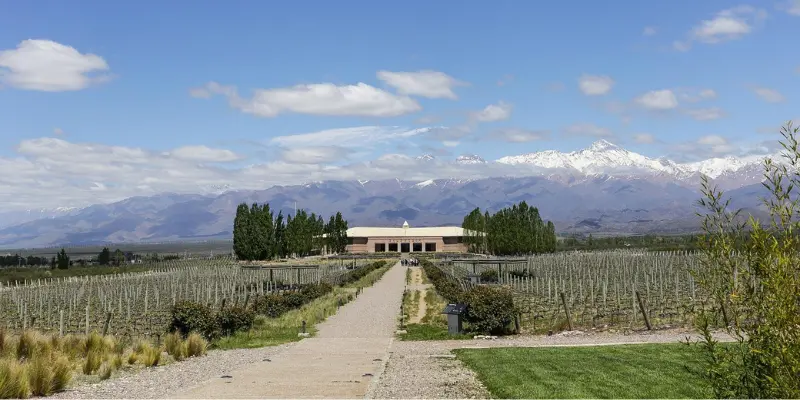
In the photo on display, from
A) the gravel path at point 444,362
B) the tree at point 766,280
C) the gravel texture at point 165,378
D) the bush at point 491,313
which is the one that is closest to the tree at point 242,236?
the bush at point 491,313

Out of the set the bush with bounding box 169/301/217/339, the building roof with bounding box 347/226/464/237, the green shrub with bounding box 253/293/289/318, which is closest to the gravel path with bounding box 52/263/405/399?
the bush with bounding box 169/301/217/339

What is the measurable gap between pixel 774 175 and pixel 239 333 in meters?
23.8

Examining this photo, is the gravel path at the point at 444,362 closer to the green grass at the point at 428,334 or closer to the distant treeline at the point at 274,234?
the green grass at the point at 428,334

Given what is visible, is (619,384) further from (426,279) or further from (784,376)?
(426,279)

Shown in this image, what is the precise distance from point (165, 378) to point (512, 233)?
103019mm

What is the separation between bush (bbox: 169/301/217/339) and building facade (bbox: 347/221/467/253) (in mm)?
137399

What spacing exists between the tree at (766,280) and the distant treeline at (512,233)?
357 ft

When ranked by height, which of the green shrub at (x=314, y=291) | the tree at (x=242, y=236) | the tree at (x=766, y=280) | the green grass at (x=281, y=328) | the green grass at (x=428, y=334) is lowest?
the green grass at (x=428, y=334)

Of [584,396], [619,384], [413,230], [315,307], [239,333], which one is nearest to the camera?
[584,396]

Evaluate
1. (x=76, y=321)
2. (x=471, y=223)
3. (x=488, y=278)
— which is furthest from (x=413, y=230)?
(x=76, y=321)

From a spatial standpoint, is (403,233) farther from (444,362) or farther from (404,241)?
(444,362)

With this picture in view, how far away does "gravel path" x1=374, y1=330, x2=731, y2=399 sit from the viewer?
15.1 meters

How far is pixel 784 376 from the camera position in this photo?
8.05 meters

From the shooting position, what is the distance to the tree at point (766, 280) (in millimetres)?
7762
